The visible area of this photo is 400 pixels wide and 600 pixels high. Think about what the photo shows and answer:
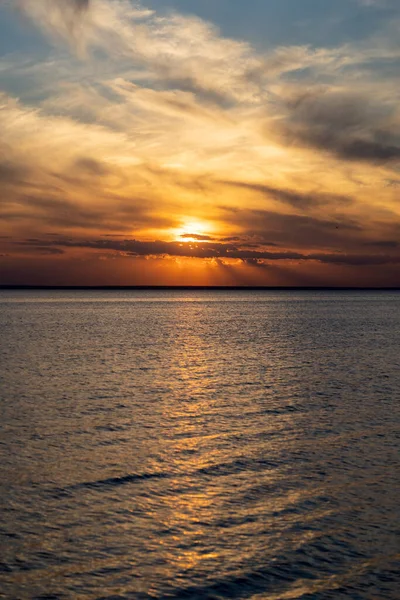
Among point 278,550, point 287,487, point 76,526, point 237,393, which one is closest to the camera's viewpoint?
point 278,550

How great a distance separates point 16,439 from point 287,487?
13.2 meters

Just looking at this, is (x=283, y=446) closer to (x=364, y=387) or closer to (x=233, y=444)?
(x=233, y=444)

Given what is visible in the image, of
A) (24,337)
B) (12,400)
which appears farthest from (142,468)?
(24,337)

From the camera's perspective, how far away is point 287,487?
810 inches

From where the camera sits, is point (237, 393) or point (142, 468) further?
point (237, 393)

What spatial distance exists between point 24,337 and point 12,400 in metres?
59.8

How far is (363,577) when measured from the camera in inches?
551

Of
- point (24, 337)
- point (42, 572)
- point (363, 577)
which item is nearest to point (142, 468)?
point (42, 572)

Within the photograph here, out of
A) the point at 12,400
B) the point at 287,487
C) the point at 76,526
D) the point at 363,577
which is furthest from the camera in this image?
the point at 12,400

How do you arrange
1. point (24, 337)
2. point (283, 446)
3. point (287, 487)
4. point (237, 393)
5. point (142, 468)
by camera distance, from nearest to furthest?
point (287, 487)
point (142, 468)
point (283, 446)
point (237, 393)
point (24, 337)

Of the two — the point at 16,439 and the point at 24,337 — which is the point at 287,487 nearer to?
the point at 16,439

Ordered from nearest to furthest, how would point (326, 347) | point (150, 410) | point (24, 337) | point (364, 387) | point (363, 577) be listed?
point (363, 577), point (150, 410), point (364, 387), point (326, 347), point (24, 337)

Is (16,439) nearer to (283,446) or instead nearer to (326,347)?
(283,446)

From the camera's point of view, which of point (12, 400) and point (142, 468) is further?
point (12, 400)
